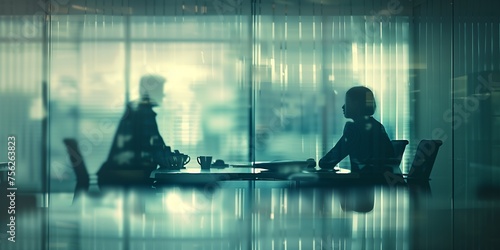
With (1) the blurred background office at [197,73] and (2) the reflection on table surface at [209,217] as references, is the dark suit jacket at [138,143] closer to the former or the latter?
(1) the blurred background office at [197,73]

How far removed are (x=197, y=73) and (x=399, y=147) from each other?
1595 mm

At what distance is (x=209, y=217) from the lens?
517cm

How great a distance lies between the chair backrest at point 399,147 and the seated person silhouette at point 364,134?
28 mm

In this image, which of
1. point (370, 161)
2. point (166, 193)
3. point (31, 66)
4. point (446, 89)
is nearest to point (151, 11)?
point (31, 66)

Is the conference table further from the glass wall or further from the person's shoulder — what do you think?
the person's shoulder

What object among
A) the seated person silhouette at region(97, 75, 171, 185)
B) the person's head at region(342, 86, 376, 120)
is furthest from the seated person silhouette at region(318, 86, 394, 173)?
the seated person silhouette at region(97, 75, 171, 185)

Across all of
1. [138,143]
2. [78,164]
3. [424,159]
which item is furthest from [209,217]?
[424,159]

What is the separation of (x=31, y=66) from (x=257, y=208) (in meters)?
1.95

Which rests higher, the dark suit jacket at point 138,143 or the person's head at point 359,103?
the person's head at point 359,103

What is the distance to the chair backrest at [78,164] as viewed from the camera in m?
5.08

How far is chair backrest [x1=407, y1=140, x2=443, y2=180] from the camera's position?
17.2ft

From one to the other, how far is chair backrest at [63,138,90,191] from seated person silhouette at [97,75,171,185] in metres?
0.14

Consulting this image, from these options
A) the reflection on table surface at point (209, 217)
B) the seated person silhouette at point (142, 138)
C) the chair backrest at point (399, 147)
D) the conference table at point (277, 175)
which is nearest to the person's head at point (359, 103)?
the chair backrest at point (399, 147)

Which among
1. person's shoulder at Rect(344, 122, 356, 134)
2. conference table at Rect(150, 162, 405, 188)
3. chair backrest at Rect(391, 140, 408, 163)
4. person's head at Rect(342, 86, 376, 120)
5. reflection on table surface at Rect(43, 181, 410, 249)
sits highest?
person's head at Rect(342, 86, 376, 120)
